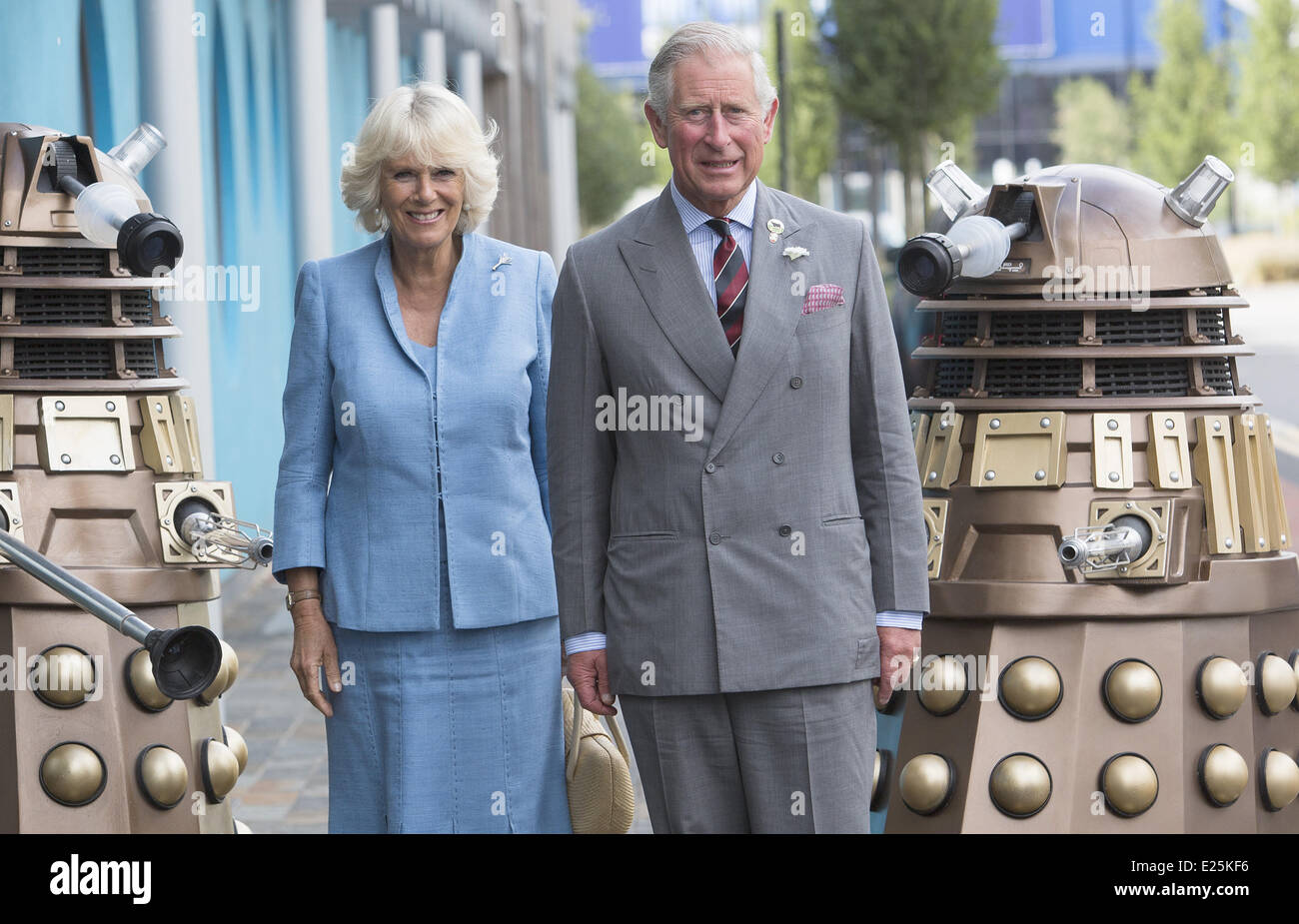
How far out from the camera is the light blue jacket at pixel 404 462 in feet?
12.4

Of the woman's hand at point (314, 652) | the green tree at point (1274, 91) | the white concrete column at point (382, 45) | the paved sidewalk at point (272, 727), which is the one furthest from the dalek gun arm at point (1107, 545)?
the green tree at point (1274, 91)

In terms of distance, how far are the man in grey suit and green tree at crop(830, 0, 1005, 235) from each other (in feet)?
85.0

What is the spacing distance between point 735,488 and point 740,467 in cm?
4

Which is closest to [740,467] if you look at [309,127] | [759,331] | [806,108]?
[759,331]

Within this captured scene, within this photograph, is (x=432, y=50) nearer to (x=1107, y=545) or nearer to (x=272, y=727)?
(x=272, y=727)

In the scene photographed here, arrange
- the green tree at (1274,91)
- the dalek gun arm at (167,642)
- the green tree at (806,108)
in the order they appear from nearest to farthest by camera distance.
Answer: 1. the dalek gun arm at (167,642)
2. the green tree at (806,108)
3. the green tree at (1274,91)

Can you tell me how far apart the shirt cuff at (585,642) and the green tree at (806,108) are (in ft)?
90.1

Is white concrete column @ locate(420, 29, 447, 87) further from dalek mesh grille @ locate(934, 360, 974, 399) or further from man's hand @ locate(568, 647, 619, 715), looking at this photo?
man's hand @ locate(568, 647, 619, 715)

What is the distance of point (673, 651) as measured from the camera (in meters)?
3.30

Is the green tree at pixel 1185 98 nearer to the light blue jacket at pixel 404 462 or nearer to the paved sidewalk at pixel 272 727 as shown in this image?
the paved sidewalk at pixel 272 727

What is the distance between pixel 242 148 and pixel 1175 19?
128 feet

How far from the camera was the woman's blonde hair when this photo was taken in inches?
146

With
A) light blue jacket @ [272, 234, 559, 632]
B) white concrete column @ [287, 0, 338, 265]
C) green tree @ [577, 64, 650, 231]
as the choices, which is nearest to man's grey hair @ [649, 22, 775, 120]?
light blue jacket @ [272, 234, 559, 632]
